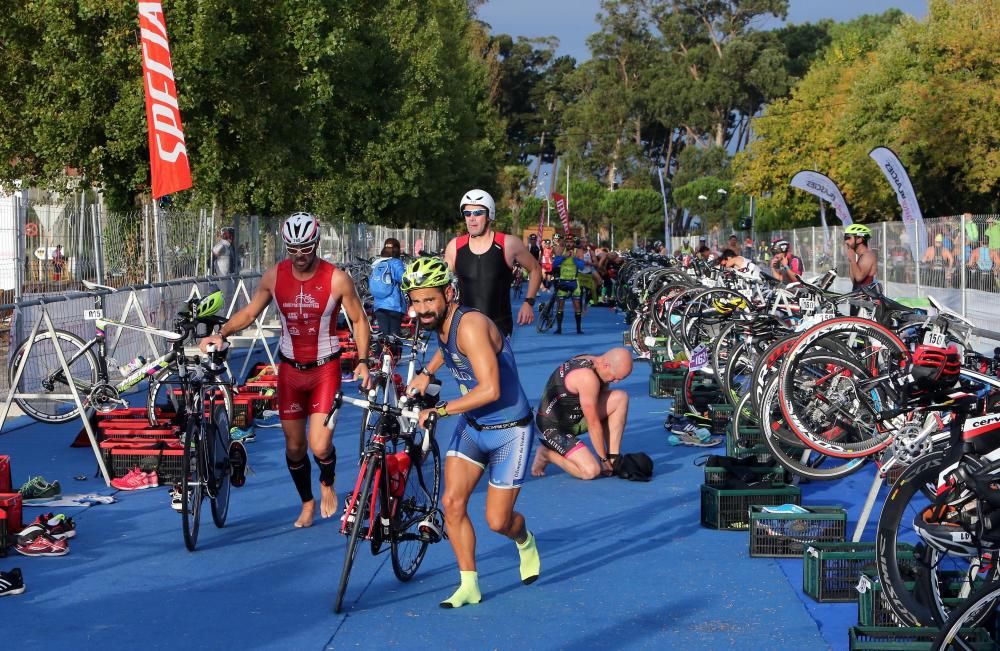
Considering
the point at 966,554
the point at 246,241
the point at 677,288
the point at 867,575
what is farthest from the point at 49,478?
the point at 246,241

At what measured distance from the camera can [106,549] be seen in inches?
315

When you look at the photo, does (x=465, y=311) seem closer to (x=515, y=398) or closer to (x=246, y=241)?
(x=515, y=398)

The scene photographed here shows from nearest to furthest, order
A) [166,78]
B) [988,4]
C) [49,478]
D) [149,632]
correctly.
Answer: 1. [149,632]
2. [49,478]
3. [166,78]
4. [988,4]

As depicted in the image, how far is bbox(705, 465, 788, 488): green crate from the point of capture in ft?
30.1

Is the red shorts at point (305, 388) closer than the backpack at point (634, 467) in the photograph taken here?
Yes

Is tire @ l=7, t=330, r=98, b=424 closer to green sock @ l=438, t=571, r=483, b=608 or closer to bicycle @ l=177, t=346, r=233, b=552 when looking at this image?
bicycle @ l=177, t=346, r=233, b=552

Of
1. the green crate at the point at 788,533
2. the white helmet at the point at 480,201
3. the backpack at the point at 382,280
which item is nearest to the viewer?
the green crate at the point at 788,533

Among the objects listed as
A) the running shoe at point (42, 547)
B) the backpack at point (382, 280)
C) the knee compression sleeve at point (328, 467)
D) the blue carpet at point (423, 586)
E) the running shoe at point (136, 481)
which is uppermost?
the backpack at point (382, 280)

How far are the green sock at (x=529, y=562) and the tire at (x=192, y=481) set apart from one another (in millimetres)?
1913

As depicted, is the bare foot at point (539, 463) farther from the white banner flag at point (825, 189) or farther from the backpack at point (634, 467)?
the white banner flag at point (825, 189)

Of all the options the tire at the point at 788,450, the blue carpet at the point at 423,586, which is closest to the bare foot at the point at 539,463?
the blue carpet at the point at 423,586

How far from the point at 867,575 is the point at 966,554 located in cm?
111

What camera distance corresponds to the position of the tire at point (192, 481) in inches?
301

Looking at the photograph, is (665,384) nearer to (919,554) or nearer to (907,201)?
(907,201)
